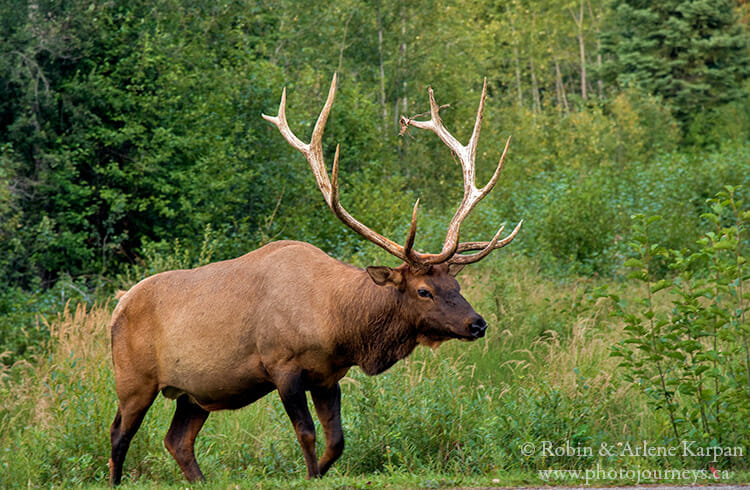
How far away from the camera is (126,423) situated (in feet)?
24.8

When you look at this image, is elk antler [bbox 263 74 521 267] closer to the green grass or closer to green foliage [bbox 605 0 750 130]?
the green grass

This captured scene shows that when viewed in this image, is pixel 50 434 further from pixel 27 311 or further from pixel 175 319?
pixel 27 311

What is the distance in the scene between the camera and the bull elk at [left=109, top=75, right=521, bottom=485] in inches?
271

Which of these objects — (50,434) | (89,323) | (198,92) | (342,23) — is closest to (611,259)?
(198,92)

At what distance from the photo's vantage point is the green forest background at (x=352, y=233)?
8.10 metres

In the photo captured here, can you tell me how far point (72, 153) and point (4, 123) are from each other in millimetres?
1456

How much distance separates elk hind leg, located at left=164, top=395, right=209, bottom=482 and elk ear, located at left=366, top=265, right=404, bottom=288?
6.98 ft

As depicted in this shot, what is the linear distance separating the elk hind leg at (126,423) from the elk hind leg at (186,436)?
33cm

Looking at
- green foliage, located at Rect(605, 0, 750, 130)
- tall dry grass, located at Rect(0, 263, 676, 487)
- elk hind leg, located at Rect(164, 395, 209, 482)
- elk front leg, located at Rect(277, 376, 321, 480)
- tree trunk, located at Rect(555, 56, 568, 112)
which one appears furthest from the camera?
tree trunk, located at Rect(555, 56, 568, 112)

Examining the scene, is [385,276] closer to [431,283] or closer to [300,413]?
[431,283]

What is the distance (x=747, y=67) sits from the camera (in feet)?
136

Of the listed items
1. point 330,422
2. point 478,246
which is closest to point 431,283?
point 478,246

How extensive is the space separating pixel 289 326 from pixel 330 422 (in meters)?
0.83

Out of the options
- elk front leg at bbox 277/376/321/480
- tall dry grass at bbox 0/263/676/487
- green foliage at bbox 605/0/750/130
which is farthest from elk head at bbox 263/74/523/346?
green foliage at bbox 605/0/750/130
